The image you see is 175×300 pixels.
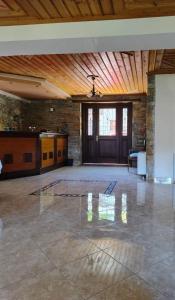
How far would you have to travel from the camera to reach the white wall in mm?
6203

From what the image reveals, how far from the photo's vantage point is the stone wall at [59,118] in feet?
32.8

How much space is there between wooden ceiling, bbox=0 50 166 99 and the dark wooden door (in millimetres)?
2097

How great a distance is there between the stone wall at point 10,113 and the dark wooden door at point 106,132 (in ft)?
8.07

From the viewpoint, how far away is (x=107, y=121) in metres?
10.1

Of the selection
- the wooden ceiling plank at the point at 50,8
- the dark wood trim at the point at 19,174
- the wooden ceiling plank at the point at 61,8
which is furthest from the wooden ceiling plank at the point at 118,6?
the dark wood trim at the point at 19,174

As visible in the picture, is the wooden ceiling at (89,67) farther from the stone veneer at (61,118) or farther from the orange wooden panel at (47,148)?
the stone veneer at (61,118)

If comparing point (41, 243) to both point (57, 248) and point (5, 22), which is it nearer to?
point (57, 248)

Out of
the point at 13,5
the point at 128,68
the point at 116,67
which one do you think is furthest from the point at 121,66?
the point at 13,5

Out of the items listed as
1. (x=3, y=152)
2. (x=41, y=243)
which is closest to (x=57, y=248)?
(x=41, y=243)

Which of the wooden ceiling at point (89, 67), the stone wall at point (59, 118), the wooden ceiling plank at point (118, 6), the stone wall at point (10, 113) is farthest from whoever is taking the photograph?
the stone wall at point (59, 118)

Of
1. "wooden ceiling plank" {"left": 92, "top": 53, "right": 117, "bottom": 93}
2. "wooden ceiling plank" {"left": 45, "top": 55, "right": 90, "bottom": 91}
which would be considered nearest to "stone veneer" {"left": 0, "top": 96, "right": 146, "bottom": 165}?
"wooden ceiling plank" {"left": 45, "top": 55, "right": 90, "bottom": 91}

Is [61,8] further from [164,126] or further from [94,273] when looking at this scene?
[164,126]

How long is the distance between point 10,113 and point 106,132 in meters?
3.64

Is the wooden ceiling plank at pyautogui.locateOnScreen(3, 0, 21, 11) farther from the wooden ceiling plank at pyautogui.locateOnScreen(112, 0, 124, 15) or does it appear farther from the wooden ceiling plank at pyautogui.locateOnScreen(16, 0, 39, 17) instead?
the wooden ceiling plank at pyautogui.locateOnScreen(112, 0, 124, 15)
